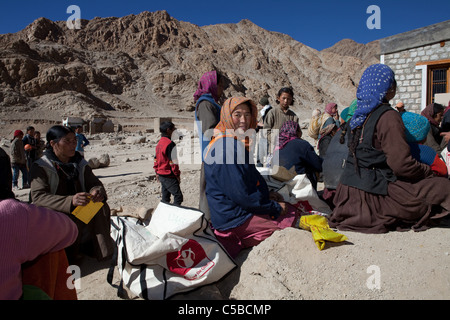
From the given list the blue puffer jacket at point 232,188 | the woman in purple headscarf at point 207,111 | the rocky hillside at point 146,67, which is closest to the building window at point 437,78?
the woman in purple headscarf at point 207,111

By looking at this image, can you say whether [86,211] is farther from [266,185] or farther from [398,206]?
[398,206]

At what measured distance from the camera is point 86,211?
2.83 m

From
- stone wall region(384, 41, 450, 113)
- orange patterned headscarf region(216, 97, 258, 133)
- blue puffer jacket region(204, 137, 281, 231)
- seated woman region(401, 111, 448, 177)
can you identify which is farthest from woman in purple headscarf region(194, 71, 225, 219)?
stone wall region(384, 41, 450, 113)

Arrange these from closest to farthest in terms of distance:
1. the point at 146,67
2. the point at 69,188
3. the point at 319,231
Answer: the point at 319,231 → the point at 69,188 → the point at 146,67

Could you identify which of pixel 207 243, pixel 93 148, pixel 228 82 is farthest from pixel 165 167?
pixel 228 82

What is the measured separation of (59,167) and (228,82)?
167 feet

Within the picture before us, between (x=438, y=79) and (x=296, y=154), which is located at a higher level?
(x=438, y=79)

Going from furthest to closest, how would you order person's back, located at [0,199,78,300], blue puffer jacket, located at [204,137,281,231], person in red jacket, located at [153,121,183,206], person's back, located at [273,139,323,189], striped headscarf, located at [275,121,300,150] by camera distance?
person in red jacket, located at [153,121,183,206] → striped headscarf, located at [275,121,300,150] → person's back, located at [273,139,323,189] → blue puffer jacket, located at [204,137,281,231] → person's back, located at [0,199,78,300]

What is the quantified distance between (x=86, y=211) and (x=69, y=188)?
0.45m

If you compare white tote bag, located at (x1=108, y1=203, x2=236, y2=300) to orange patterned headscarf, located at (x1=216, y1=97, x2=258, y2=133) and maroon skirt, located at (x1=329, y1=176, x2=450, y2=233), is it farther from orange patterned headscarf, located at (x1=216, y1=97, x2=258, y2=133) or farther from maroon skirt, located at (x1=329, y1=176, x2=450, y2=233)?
maroon skirt, located at (x1=329, y1=176, x2=450, y2=233)

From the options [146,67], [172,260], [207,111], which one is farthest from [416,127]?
[146,67]

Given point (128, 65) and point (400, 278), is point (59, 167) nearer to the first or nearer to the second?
point (400, 278)

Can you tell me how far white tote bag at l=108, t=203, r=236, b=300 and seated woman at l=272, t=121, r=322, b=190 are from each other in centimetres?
196

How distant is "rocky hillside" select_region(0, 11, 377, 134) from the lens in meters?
39.2
